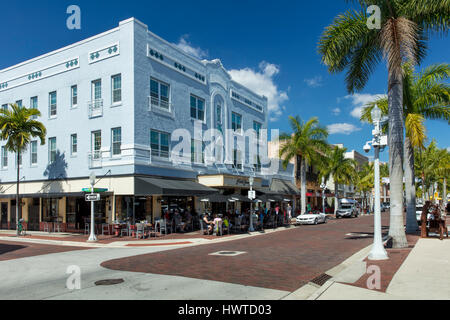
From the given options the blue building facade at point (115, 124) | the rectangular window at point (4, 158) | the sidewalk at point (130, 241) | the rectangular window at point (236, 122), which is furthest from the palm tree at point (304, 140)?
the rectangular window at point (4, 158)

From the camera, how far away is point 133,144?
2330 cm

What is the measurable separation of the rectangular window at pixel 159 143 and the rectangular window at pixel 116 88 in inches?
119

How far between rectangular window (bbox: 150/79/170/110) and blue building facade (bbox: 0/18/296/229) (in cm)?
7

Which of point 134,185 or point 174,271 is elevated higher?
point 134,185

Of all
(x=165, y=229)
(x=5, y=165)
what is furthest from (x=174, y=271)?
(x=5, y=165)

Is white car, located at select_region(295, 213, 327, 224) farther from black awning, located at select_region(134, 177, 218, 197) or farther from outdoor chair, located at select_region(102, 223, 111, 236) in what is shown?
outdoor chair, located at select_region(102, 223, 111, 236)

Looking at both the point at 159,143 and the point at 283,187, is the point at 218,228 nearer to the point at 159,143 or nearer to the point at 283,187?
the point at 159,143

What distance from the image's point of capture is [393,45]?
14.5 metres

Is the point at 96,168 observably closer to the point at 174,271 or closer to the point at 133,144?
the point at 133,144

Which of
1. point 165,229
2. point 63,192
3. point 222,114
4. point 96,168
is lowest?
point 165,229

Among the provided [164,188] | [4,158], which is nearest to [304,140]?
[164,188]
